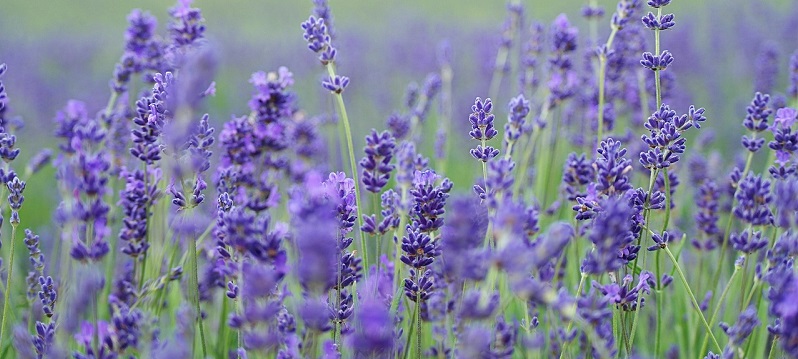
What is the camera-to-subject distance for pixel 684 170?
3.73 m

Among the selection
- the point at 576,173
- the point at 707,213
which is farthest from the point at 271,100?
the point at 707,213

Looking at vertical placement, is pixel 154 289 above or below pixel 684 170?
below

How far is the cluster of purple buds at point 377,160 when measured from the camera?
1.79 metres

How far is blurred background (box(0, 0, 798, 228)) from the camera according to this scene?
645 cm

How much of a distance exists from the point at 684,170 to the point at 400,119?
1478 millimetres

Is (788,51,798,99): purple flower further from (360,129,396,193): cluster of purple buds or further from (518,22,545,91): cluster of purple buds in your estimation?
(360,129,396,193): cluster of purple buds

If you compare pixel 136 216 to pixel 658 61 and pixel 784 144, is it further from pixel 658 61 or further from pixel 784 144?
pixel 784 144

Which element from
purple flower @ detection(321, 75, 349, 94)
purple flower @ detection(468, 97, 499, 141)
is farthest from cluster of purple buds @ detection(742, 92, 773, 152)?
purple flower @ detection(321, 75, 349, 94)

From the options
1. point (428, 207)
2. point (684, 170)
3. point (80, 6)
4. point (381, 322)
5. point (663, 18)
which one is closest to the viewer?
point (381, 322)

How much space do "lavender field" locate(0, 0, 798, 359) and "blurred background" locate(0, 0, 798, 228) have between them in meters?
1.16

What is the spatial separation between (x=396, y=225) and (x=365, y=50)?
743 centimetres

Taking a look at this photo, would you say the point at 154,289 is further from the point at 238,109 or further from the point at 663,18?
the point at 238,109

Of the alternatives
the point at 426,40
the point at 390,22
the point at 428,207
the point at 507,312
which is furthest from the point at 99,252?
the point at 390,22

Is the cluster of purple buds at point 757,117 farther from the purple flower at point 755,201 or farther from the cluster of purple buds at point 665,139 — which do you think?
the cluster of purple buds at point 665,139
